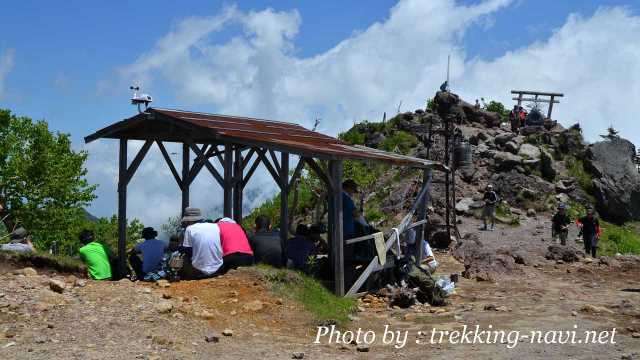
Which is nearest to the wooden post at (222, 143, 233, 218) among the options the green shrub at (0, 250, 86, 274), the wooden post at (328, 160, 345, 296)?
the wooden post at (328, 160, 345, 296)

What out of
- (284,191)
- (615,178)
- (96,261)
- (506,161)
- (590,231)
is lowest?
(96,261)

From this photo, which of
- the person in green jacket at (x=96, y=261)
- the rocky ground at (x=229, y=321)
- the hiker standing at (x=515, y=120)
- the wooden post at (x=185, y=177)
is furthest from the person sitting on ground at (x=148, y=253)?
the hiker standing at (x=515, y=120)

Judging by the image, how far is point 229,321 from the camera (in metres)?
10.1

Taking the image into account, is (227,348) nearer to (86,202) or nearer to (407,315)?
(407,315)

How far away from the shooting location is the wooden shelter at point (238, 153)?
13211 mm

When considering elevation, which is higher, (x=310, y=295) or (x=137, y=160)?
(x=137, y=160)

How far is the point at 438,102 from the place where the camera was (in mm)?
39688

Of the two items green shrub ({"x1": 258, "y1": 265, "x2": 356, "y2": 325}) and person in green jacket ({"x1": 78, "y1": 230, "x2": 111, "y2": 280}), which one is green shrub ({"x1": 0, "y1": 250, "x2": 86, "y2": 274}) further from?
green shrub ({"x1": 258, "y1": 265, "x2": 356, "y2": 325})

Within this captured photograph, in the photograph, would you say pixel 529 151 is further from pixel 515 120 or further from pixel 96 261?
pixel 96 261

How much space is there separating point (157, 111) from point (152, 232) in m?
2.67

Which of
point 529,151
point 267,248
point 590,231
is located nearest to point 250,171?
point 267,248

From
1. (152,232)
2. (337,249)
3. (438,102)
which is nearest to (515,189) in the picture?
(438,102)

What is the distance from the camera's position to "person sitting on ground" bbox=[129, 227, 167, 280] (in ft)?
40.7

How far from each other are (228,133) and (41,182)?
2554 cm
